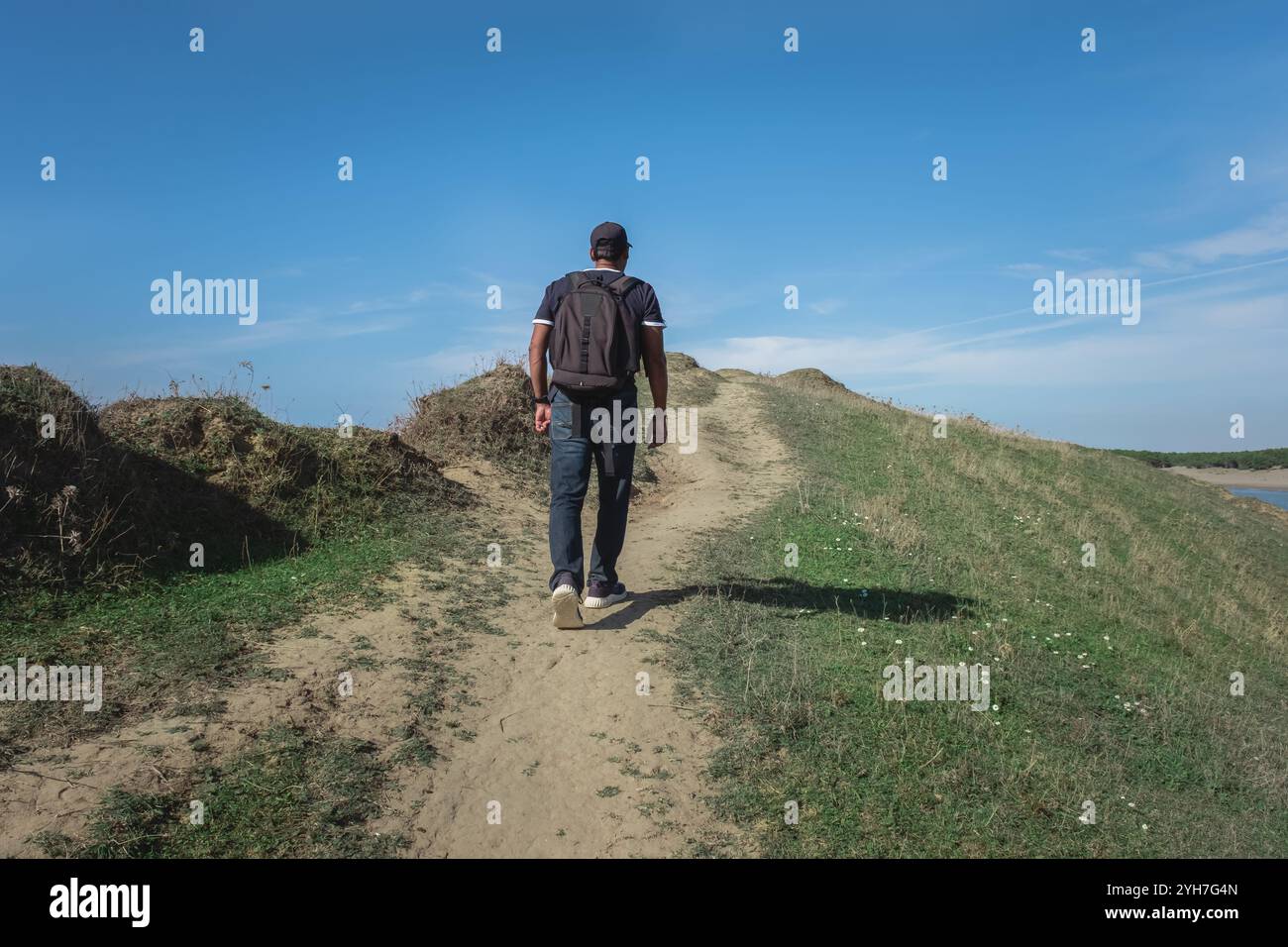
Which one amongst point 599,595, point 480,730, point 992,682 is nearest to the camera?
point 480,730

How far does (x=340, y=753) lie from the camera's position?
5.22 m

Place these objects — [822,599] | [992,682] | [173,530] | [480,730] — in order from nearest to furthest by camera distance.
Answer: [480,730] → [992,682] → [173,530] → [822,599]

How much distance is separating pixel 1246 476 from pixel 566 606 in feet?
232

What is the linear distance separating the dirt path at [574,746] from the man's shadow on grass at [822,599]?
7cm

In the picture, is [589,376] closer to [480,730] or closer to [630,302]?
[630,302]

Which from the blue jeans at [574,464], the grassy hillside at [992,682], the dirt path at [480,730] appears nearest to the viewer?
the dirt path at [480,730]

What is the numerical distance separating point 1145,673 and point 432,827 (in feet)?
25.9

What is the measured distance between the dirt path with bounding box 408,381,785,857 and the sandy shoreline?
62215 millimetres

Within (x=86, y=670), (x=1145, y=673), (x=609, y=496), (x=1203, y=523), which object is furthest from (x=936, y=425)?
(x=86, y=670)

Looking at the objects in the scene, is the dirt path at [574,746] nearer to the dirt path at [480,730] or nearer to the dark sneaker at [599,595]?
the dirt path at [480,730]

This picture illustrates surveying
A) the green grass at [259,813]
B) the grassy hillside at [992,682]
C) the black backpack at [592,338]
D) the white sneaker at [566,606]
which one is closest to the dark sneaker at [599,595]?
the white sneaker at [566,606]

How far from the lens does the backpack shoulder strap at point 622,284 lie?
22.6ft

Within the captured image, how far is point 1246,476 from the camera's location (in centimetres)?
6091

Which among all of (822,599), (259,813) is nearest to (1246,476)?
(822,599)
